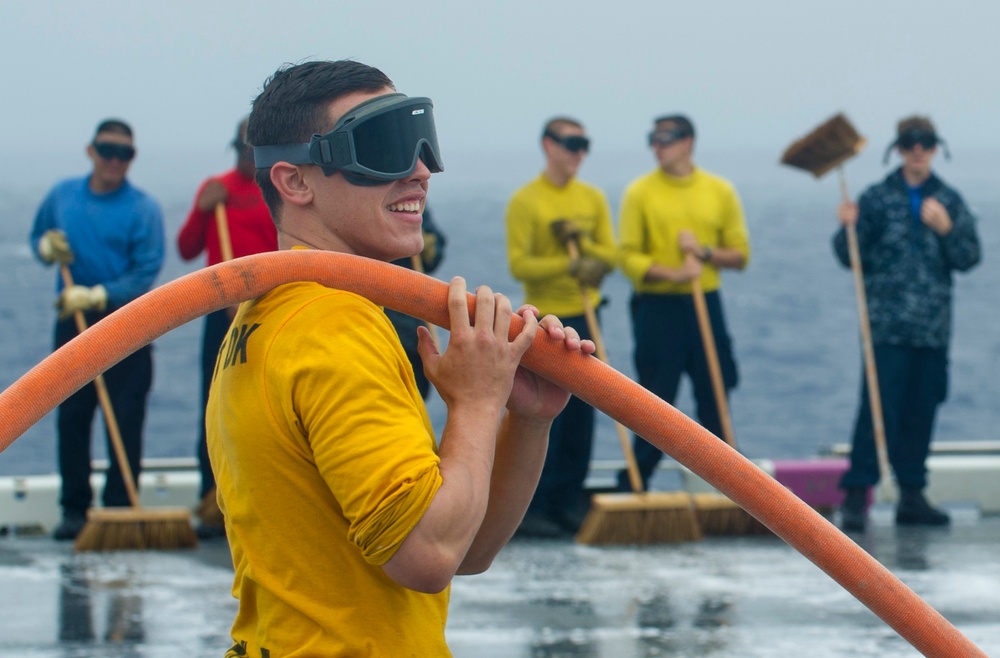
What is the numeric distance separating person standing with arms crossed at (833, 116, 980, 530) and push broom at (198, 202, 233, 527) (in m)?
3.26

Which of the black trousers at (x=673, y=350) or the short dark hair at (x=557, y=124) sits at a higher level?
the short dark hair at (x=557, y=124)

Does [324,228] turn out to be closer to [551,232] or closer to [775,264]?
[551,232]

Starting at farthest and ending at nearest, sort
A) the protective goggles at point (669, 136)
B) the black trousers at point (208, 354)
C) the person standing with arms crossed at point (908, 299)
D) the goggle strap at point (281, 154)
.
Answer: the protective goggles at point (669, 136)
the person standing with arms crossed at point (908, 299)
the black trousers at point (208, 354)
the goggle strap at point (281, 154)

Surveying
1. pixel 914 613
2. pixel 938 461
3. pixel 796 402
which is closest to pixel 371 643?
pixel 914 613

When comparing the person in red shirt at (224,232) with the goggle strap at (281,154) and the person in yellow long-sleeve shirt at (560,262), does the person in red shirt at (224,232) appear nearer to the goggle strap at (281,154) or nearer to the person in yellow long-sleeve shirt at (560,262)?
the person in yellow long-sleeve shirt at (560,262)

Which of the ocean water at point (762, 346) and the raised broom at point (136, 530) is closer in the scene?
the raised broom at point (136, 530)

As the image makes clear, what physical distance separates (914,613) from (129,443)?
6.38 m

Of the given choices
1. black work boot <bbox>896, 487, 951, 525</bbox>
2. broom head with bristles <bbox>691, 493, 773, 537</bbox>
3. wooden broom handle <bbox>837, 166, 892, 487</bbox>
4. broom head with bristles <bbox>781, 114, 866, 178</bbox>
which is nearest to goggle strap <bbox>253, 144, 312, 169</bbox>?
broom head with bristles <bbox>691, 493, 773, 537</bbox>

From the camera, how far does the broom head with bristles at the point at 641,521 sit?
8305 millimetres

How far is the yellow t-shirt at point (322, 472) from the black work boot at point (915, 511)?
6.72m

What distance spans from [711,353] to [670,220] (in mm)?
762

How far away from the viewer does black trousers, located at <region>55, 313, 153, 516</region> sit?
8.46 meters

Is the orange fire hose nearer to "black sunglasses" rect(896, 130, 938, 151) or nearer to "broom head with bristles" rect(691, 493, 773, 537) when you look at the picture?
"broom head with bristles" rect(691, 493, 773, 537)

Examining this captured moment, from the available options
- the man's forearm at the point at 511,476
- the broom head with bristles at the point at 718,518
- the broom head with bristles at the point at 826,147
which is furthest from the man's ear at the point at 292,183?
the broom head with bristles at the point at 826,147
